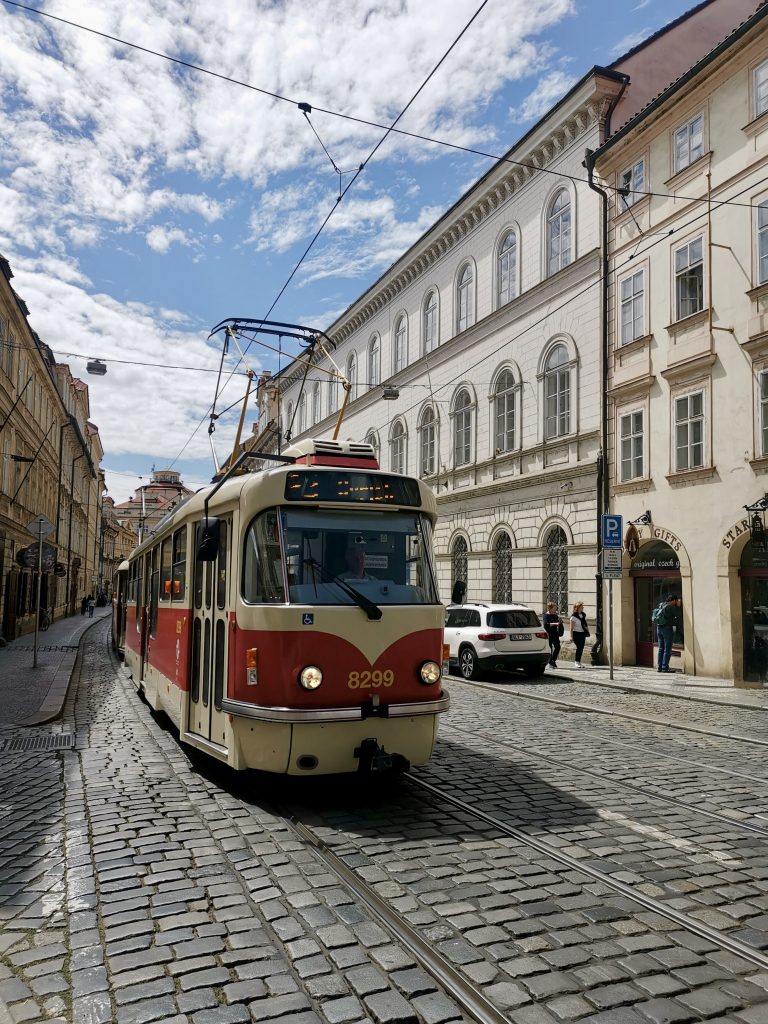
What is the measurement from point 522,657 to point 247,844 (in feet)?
42.3

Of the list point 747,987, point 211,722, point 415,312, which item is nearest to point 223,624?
point 211,722

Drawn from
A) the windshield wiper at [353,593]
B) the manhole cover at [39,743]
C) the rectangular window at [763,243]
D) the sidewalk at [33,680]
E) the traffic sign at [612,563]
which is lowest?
the manhole cover at [39,743]

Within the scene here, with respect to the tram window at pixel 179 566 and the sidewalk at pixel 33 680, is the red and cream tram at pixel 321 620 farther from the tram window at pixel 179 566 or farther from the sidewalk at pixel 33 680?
the sidewalk at pixel 33 680

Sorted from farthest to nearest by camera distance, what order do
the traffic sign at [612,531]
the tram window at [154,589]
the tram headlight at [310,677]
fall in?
the traffic sign at [612,531] < the tram window at [154,589] < the tram headlight at [310,677]

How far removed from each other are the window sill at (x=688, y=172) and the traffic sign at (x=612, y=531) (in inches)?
318

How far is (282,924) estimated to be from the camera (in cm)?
436

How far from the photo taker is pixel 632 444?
2070 cm

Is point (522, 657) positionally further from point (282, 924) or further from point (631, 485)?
point (282, 924)

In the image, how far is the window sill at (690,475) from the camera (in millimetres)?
17953

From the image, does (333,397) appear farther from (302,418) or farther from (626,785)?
(626,785)

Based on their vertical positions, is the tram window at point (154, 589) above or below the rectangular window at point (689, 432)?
below

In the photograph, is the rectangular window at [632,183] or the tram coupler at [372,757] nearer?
the tram coupler at [372,757]

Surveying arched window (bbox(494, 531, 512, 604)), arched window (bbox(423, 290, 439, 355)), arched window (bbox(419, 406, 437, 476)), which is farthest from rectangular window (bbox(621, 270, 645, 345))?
arched window (bbox(419, 406, 437, 476))

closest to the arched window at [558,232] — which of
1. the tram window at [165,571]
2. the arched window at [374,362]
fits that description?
the arched window at [374,362]
